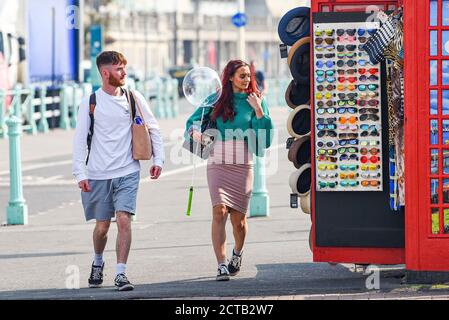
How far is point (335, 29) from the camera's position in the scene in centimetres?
984

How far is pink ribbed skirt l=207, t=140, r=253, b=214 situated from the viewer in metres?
10.8

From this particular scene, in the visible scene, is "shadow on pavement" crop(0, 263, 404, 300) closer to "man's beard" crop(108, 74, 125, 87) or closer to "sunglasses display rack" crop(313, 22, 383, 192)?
"sunglasses display rack" crop(313, 22, 383, 192)

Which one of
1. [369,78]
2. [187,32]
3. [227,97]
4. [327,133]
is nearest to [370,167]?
[327,133]

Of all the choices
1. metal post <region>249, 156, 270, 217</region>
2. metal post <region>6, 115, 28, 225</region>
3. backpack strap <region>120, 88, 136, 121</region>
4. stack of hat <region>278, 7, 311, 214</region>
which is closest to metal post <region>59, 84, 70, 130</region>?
metal post <region>6, 115, 28, 225</region>

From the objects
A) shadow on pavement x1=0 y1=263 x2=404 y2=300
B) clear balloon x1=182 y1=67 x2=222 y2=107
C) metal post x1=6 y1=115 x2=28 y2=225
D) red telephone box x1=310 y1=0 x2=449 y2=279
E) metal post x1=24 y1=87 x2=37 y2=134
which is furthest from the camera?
metal post x1=24 y1=87 x2=37 y2=134

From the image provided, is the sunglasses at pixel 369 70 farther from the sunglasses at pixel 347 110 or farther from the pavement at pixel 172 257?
the pavement at pixel 172 257

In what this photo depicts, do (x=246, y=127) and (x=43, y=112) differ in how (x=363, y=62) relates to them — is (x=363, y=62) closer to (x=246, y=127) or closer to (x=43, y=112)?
(x=246, y=127)

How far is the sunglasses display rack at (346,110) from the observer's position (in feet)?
32.3

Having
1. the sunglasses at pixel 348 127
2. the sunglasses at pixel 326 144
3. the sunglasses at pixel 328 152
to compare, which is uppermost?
the sunglasses at pixel 348 127

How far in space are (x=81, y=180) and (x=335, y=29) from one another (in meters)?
2.14

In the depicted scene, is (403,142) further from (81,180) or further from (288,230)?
(288,230)

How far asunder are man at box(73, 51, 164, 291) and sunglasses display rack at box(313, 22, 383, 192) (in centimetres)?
128

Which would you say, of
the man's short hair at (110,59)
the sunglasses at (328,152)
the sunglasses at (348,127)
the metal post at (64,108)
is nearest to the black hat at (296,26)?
the sunglasses at (348,127)

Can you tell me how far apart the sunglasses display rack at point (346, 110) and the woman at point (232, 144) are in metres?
0.92
